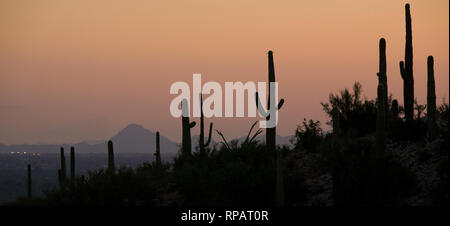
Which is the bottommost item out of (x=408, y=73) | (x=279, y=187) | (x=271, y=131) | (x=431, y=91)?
(x=279, y=187)

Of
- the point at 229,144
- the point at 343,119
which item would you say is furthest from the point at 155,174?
the point at 343,119

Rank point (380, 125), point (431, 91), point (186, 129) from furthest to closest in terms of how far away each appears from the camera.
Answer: point (186, 129), point (431, 91), point (380, 125)

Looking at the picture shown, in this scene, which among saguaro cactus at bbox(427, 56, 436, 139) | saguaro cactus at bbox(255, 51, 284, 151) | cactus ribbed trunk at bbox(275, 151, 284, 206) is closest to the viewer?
cactus ribbed trunk at bbox(275, 151, 284, 206)

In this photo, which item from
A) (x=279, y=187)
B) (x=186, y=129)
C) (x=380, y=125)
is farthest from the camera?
(x=186, y=129)

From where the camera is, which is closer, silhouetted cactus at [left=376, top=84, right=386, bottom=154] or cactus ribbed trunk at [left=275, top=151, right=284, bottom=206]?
cactus ribbed trunk at [left=275, top=151, right=284, bottom=206]

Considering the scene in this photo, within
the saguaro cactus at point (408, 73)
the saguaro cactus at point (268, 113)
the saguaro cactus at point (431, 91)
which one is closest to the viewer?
the saguaro cactus at point (431, 91)

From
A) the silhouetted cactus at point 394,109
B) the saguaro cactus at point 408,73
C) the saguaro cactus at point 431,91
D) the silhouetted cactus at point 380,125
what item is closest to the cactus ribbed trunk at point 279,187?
the silhouetted cactus at point 380,125

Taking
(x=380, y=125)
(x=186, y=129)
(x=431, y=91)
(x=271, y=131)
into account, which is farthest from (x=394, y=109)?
(x=186, y=129)

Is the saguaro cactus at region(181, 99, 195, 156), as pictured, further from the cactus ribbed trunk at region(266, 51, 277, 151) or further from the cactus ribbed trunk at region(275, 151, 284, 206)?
the cactus ribbed trunk at region(275, 151, 284, 206)

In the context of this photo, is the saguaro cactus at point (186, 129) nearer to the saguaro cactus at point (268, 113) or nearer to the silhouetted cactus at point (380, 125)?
the saguaro cactus at point (268, 113)

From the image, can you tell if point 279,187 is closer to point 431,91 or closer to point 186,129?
point 431,91

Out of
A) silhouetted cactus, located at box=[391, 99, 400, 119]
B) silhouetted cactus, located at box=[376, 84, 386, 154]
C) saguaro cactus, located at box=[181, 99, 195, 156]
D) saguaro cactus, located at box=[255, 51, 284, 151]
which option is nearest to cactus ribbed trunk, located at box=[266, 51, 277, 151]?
saguaro cactus, located at box=[255, 51, 284, 151]

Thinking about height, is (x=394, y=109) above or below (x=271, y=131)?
above
